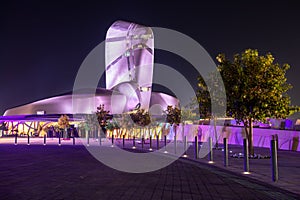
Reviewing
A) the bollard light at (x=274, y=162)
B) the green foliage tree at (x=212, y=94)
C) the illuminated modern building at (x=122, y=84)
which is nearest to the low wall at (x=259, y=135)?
the green foliage tree at (x=212, y=94)

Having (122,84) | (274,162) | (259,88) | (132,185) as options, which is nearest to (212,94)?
(259,88)

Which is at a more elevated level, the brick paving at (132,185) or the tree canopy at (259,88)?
the tree canopy at (259,88)

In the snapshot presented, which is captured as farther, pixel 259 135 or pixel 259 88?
pixel 259 135

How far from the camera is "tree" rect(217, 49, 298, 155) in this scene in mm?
15011

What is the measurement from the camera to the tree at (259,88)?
15011 mm

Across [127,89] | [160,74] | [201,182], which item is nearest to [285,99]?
[201,182]

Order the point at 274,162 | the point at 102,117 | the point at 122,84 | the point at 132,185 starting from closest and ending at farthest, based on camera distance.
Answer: the point at 132,185 < the point at 274,162 < the point at 102,117 < the point at 122,84

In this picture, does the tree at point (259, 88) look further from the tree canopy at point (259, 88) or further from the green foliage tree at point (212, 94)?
the green foliage tree at point (212, 94)

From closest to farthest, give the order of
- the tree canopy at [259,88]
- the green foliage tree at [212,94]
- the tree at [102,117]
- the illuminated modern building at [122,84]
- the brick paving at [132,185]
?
the brick paving at [132,185], the tree canopy at [259,88], the green foliage tree at [212,94], the tree at [102,117], the illuminated modern building at [122,84]

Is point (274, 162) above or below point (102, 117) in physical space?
below

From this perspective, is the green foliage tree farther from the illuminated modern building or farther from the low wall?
the illuminated modern building

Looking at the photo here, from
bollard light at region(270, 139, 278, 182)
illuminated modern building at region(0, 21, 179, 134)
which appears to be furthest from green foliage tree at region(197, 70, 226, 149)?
illuminated modern building at region(0, 21, 179, 134)

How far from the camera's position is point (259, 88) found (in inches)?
596

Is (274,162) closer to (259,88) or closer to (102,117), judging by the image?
(259,88)
